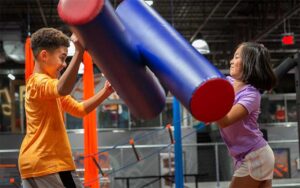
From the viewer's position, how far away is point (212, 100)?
1198 millimetres

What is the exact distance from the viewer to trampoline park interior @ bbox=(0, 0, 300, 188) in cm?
122

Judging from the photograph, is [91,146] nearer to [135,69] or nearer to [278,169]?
[135,69]

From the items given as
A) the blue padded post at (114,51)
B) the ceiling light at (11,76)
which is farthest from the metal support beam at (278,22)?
the blue padded post at (114,51)

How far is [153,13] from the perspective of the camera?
1406 millimetres

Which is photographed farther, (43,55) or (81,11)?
(43,55)

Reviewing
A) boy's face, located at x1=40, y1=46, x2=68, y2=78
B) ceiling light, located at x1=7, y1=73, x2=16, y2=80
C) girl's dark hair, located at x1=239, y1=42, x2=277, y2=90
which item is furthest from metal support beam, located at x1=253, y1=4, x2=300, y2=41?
boy's face, located at x1=40, y1=46, x2=68, y2=78

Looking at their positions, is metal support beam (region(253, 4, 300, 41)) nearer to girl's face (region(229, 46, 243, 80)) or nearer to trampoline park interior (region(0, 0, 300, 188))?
trampoline park interior (region(0, 0, 300, 188))

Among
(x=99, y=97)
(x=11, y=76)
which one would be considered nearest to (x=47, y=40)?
(x=99, y=97)

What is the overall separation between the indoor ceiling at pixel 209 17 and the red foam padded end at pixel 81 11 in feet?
31.2

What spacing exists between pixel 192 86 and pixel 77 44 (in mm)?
413

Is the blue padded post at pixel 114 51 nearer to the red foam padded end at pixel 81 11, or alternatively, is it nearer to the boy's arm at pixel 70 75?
the red foam padded end at pixel 81 11

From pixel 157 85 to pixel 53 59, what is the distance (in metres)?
0.62

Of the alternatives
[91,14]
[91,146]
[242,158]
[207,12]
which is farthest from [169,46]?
[207,12]

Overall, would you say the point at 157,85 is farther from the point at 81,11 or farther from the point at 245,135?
the point at 245,135
